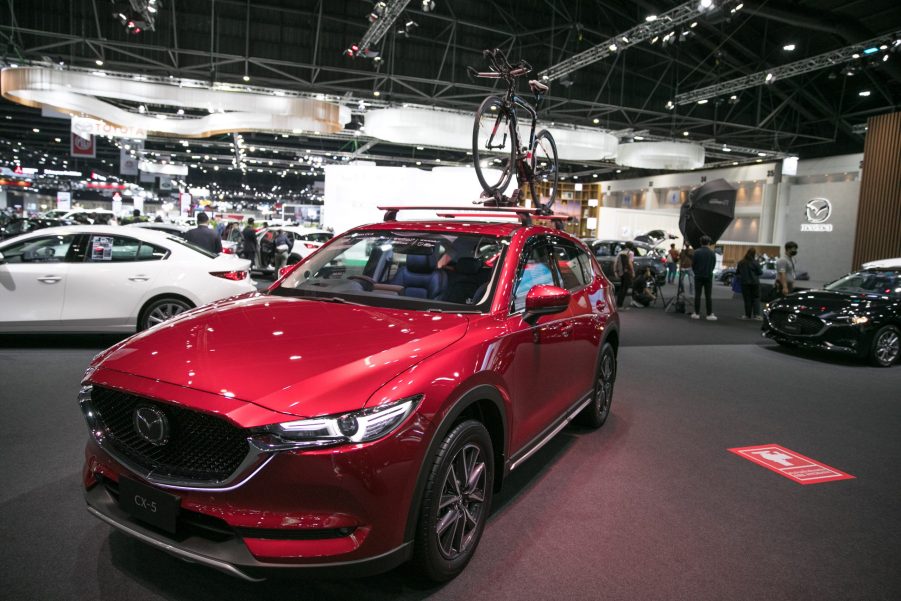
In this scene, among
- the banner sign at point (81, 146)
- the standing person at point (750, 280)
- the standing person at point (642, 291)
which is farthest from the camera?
the banner sign at point (81, 146)

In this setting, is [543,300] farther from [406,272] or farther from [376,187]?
[376,187]

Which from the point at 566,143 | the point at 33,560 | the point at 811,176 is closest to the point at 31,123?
the point at 566,143

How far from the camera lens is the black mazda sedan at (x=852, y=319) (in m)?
7.11

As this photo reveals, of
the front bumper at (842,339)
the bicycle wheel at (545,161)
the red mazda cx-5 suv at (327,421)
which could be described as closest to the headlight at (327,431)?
the red mazda cx-5 suv at (327,421)

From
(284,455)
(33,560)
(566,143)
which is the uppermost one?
(566,143)

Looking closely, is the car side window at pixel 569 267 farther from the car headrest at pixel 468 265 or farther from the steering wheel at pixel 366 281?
the steering wheel at pixel 366 281

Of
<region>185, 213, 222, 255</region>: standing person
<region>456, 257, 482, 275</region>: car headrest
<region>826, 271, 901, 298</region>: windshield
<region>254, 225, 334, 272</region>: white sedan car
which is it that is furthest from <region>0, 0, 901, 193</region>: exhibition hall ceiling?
<region>456, 257, 482, 275</region>: car headrest

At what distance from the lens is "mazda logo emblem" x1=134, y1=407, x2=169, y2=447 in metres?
1.92

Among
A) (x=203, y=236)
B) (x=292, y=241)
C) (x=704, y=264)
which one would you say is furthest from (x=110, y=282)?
(x=704, y=264)

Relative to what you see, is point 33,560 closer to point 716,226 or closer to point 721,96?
point 716,226

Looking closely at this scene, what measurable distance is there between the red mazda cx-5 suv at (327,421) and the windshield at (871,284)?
6.89 metres

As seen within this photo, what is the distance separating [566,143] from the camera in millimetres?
16391

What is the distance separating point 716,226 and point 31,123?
32487 mm

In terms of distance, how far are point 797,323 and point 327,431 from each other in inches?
302
